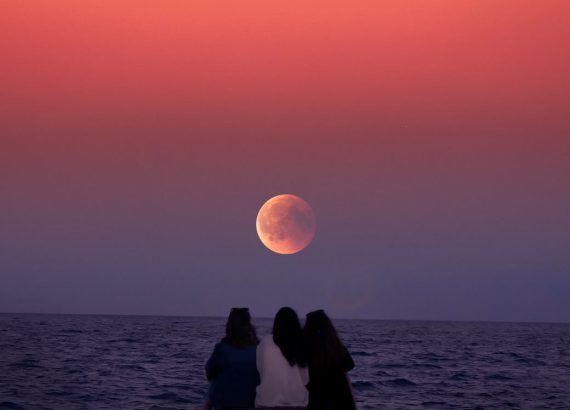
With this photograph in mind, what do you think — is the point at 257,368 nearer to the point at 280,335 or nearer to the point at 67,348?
the point at 280,335

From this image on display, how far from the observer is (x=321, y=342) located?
25.3 feet

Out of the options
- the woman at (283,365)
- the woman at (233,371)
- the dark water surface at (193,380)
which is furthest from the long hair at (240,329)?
the dark water surface at (193,380)

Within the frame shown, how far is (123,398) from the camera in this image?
28.7 m

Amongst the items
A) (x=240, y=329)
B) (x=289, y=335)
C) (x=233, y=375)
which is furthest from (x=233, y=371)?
(x=289, y=335)

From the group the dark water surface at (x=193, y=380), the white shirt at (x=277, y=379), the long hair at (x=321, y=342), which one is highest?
the dark water surface at (x=193, y=380)

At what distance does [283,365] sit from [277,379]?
0.45 ft

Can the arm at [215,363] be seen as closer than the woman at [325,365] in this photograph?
No

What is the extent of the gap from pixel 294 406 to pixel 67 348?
177ft

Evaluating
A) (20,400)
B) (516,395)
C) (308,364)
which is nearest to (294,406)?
(308,364)

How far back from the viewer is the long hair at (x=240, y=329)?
7.92m

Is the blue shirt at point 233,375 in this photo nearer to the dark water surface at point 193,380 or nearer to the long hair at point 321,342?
the long hair at point 321,342

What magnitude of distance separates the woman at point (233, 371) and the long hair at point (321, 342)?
587 mm

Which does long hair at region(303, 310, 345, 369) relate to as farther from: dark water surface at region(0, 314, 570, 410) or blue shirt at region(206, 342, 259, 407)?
dark water surface at region(0, 314, 570, 410)

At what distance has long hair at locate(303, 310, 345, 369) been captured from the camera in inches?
303
